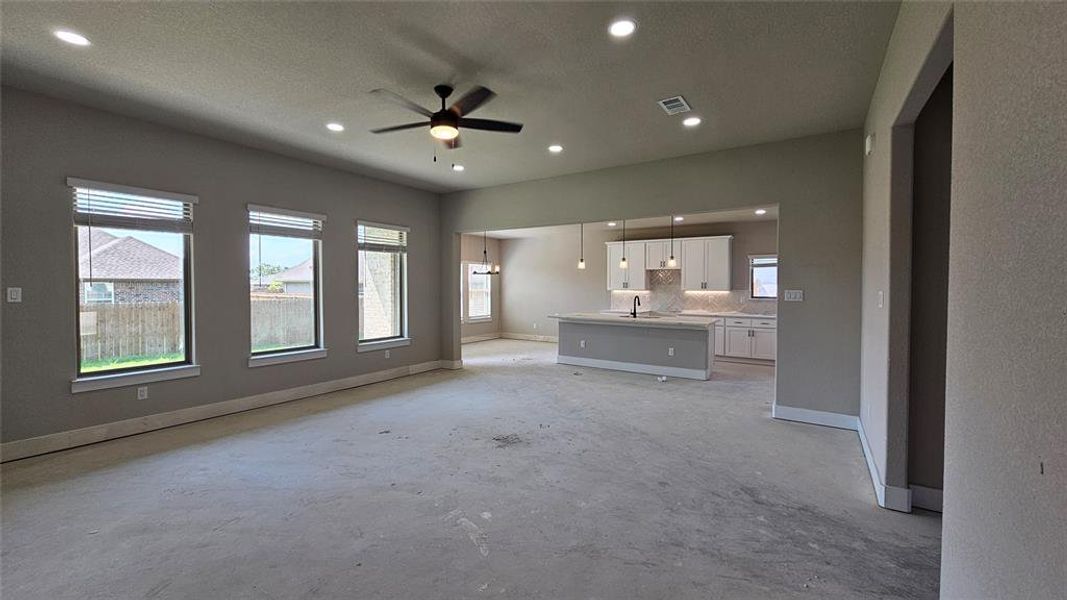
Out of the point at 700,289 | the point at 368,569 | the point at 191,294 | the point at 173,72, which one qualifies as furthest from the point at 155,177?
the point at 700,289

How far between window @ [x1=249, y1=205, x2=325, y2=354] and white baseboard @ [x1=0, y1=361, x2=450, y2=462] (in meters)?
0.50

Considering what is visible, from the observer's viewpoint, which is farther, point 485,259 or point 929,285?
point 485,259

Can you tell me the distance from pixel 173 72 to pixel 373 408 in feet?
11.1

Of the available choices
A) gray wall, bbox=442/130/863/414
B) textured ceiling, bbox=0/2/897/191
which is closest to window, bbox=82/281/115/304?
textured ceiling, bbox=0/2/897/191

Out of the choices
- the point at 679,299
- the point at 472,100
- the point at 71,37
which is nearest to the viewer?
the point at 71,37

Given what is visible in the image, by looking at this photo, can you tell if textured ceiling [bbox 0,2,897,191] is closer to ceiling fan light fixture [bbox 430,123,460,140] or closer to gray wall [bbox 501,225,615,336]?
ceiling fan light fixture [bbox 430,123,460,140]

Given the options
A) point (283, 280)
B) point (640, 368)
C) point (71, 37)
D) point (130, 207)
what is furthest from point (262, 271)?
point (640, 368)

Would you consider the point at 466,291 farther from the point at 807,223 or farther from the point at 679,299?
the point at 807,223

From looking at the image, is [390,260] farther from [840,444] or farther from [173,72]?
[840,444]

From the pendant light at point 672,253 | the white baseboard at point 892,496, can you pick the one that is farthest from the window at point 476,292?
the white baseboard at point 892,496

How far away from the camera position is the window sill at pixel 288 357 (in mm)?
5012

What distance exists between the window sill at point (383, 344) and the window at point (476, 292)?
3950 mm

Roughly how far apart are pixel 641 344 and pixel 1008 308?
604 centimetres

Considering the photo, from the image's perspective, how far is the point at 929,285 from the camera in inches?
104
